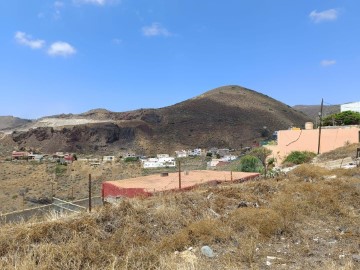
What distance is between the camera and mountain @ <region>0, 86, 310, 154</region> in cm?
10006

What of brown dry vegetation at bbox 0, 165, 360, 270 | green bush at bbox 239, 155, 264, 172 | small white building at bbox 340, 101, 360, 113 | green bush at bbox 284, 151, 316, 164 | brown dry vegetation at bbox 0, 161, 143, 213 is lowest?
brown dry vegetation at bbox 0, 161, 143, 213

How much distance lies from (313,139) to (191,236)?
102 ft

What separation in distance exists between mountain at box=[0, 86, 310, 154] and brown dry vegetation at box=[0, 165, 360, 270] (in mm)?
87649

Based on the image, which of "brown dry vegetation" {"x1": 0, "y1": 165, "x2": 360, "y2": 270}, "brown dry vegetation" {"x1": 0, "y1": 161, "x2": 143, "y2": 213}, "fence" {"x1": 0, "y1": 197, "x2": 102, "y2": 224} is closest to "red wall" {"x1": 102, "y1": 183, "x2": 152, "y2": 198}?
"fence" {"x1": 0, "y1": 197, "x2": 102, "y2": 224}

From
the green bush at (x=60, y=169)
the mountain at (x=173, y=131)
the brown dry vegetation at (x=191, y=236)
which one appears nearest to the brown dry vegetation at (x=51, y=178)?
the green bush at (x=60, y=169)

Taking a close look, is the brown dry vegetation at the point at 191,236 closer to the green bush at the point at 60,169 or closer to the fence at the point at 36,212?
the fence at the point at 36,212

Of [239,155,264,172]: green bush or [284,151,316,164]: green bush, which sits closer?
[239,155,264,172]: green bush

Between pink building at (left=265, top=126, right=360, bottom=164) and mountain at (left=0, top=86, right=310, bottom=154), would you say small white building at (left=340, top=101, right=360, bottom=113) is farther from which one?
mountain at (left=0, top=86, right=310, bottom=154)

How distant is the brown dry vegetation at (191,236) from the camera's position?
17.4 feet

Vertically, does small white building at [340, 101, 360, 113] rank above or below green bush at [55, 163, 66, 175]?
above

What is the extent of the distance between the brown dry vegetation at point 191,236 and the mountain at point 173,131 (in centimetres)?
8765

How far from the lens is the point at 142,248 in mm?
5855

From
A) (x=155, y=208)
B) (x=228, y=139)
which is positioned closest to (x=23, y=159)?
(x=228, y=139)

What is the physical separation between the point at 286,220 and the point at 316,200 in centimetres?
234
